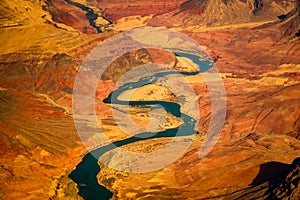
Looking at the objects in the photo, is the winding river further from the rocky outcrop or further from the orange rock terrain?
the rocky outcrop

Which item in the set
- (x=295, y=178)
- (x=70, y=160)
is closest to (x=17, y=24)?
(x=70, y=160)

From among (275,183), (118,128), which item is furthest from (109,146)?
(275,183)

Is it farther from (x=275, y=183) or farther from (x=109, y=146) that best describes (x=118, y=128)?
(x=275, y=183)

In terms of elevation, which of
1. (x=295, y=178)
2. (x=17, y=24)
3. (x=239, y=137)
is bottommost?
(x=239, y=137)

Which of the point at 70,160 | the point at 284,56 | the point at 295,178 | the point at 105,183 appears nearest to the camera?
the point at 295,178

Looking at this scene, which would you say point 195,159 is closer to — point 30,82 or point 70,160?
point 70,160

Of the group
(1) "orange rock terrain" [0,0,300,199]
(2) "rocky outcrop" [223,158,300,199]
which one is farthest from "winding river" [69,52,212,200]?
(2) "rocky outcrop" [223,158,300,199]

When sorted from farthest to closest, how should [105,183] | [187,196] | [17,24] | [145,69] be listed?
[145,69]
[17,24]
[105,183]
[187,196]

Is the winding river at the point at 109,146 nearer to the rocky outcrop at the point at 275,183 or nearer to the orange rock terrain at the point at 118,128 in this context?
the orange rock terrain at the point at 118,128
